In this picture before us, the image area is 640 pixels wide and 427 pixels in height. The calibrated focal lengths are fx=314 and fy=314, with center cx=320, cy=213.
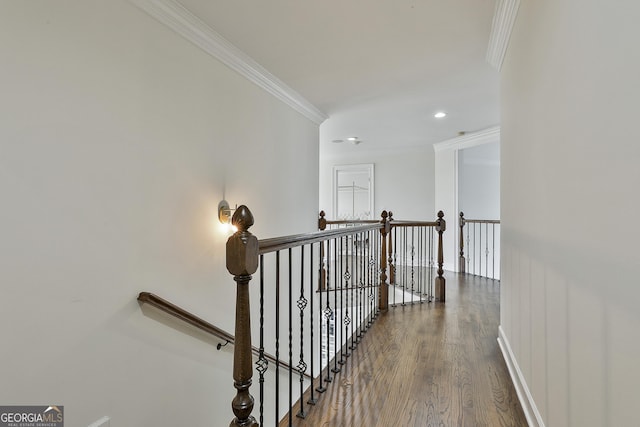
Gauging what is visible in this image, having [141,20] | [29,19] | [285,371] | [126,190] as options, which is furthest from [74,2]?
[285,371]

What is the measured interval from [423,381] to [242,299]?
4.79 feet

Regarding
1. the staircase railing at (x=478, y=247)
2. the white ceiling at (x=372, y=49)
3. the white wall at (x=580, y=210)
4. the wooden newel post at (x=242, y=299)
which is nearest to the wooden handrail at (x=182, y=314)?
the wooden newel post at (x=242, y=299)

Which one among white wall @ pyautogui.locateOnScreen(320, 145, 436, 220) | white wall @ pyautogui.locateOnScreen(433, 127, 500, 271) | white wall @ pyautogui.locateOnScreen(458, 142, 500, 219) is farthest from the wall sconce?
white wall @ pyautogui.locateOnScreen(458, 142, 500, 219)

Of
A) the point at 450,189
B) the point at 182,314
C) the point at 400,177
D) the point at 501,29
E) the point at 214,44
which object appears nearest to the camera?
the point at 182,314

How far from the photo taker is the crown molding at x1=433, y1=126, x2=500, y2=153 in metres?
4.90

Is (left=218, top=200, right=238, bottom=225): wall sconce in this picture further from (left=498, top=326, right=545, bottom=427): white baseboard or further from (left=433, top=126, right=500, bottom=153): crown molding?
(left=433, top=126, right=500, bottom=153): crown molding

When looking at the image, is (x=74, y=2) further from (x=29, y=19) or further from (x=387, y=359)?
(x=387, y=359)

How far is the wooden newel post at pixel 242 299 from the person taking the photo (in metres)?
1.11

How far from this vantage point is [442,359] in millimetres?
2283

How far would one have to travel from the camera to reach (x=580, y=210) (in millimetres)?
971

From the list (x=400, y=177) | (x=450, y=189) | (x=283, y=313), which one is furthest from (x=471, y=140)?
(x=283, y=313)

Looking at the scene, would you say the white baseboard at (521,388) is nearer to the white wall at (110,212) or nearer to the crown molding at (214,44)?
the white wall at (110,212)

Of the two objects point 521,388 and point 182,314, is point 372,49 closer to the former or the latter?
point 182,314

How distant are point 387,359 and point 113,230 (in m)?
1.96
